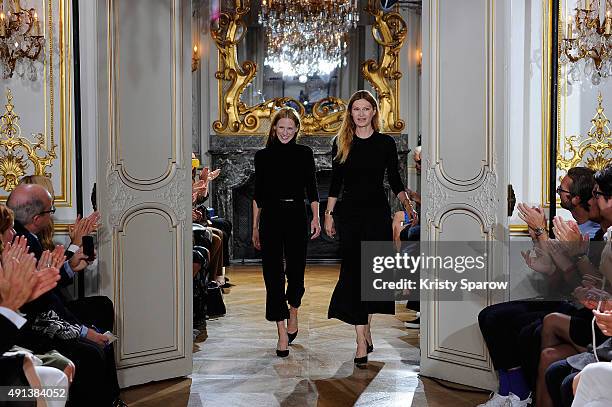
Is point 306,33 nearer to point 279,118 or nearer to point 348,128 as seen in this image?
point 279,118

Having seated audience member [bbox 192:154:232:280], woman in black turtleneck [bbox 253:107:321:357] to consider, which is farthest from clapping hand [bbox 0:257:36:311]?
seated audience member [bbox 192:154:232:280]

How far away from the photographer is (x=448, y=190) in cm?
466

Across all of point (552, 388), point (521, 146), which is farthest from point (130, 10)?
point (552, 388)

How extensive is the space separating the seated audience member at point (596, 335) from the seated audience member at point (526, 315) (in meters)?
0.44

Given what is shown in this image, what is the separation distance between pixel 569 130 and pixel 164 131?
2.33m

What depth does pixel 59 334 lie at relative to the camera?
3426 mm

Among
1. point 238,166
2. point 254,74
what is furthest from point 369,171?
point 254,74

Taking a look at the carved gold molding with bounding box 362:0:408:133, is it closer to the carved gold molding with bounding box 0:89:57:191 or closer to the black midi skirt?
the black midi skirt

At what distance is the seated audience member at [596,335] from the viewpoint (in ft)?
9.59

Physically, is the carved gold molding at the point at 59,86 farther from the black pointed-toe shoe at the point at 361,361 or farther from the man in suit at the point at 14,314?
the man in suit at the point at 14,314

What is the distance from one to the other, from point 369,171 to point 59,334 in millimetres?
2213

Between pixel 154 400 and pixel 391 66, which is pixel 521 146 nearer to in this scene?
pixel 154 400

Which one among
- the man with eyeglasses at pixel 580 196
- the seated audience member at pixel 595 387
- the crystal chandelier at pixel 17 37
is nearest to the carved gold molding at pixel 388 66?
the crystal chandelier at pixel 17 37

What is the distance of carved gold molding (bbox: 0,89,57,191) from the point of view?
4.90 m
